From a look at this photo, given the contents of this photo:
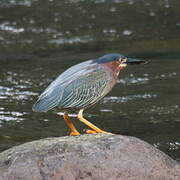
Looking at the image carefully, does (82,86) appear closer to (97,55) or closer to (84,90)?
(84,90)

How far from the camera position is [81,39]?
14805 mm

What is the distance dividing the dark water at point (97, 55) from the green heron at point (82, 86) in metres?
2.00

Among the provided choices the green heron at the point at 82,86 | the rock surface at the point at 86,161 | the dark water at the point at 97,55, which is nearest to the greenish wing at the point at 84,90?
the green heron at the point at 82,86

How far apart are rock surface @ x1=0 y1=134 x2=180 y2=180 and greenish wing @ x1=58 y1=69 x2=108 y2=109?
0.37 metres

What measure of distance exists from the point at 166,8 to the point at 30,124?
7922 mm

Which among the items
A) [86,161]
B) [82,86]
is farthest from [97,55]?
[86,161]

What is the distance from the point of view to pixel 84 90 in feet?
21.3

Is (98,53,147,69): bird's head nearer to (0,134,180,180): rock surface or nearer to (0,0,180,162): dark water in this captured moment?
(0,134,180,180): rock surface

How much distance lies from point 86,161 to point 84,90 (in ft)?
2.62

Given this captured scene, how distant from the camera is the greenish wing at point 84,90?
6.40 meters

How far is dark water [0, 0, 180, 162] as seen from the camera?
31.4 feet

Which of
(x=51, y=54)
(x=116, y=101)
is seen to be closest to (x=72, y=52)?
(x=51, y=54)

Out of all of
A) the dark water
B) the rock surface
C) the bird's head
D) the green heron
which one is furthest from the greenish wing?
the dark water

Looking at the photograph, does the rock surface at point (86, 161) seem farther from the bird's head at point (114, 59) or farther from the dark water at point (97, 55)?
the dark water at point (97, 55)
